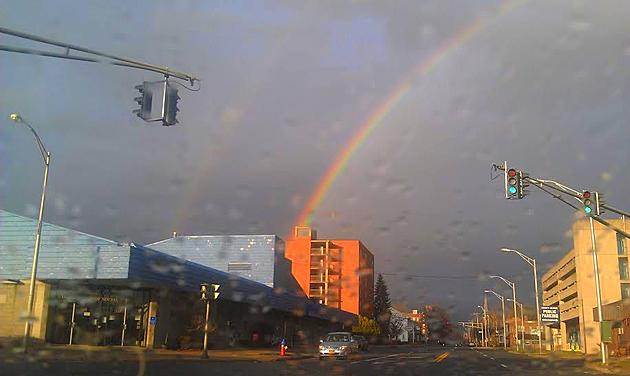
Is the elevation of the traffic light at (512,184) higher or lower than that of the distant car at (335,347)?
higher

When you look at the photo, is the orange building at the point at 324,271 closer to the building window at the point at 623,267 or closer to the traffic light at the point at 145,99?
the building window at the point at 623,267

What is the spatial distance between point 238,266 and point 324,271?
2526 centimetres

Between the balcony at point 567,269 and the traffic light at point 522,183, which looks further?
the balcony at point 567,269

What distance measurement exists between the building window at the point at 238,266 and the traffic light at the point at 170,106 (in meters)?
57.9

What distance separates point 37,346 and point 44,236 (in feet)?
22.8

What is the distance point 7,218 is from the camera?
3812cm

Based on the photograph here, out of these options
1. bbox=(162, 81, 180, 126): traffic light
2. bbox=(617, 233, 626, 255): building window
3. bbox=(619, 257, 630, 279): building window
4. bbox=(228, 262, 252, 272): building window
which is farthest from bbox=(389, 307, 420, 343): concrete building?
bbox=(162, 81, 180, 126): traffic light

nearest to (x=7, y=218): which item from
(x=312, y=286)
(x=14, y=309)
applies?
(x=14, y=309)

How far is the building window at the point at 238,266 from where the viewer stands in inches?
2825

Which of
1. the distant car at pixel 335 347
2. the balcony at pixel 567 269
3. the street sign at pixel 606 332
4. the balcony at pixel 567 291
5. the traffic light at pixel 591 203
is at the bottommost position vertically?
the distant car at pixel 335 347

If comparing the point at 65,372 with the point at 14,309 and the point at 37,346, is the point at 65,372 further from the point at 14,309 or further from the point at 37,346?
the point at 14,309

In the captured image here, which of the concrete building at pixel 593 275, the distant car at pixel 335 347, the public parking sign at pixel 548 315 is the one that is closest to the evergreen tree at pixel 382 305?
the concrete building at pixel 593 275

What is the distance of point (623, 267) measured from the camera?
2977 inches

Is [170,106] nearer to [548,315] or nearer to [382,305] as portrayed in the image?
[548,315]
